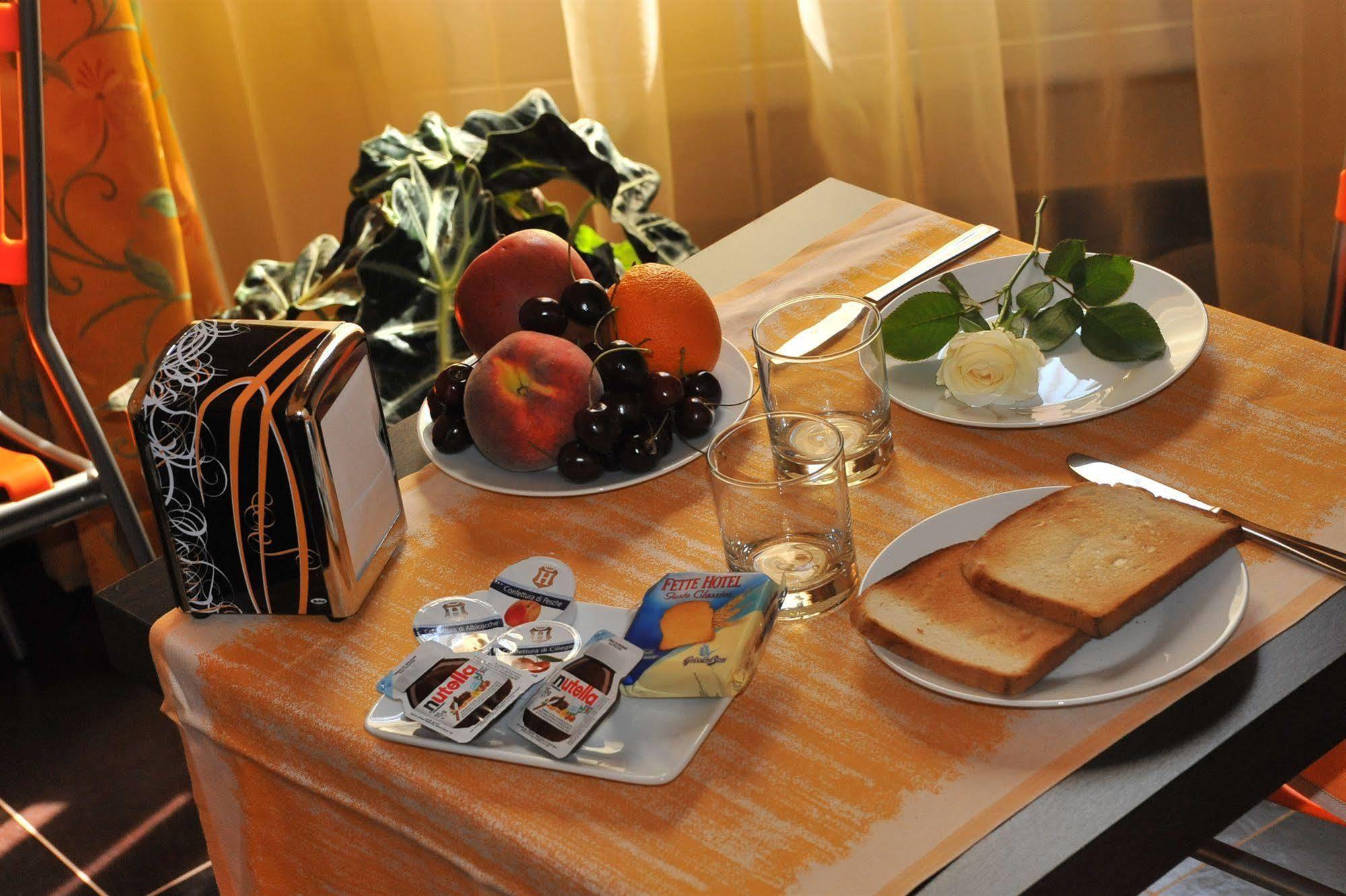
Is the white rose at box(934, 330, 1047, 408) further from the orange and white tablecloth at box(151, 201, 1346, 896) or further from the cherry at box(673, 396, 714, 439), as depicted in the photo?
the cherry at box(673, 396, 714, 439)

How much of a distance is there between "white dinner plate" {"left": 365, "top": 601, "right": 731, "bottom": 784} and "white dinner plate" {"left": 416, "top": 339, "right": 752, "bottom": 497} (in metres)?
0.22

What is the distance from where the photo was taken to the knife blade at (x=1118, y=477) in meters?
0.79

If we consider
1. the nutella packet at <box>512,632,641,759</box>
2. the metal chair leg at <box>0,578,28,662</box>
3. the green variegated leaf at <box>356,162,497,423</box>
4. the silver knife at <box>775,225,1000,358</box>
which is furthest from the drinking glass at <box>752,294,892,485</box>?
the metal chair leg at <box>0,578,28,662</box>

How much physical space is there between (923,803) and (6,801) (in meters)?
1.56

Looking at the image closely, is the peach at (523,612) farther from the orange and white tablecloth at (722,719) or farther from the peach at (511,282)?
the peach at (511,282)

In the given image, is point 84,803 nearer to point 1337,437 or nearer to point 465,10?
point 465,10

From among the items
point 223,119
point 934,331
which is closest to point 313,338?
point 934,331

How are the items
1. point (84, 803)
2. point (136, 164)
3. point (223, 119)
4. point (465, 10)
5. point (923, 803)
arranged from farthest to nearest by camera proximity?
1. point (223, 119)
2. point (465, 10)
3. point (136, 164)
4. point (84, 803)
5. point (923, 803)

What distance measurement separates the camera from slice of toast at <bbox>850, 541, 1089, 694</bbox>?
0.67m

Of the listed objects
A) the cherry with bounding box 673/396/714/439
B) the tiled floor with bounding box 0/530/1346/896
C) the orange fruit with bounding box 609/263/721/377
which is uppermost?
the orange fruit with bounding box 609/263/721/377

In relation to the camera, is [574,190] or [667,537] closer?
[667,537]

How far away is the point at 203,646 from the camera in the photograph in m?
0.81

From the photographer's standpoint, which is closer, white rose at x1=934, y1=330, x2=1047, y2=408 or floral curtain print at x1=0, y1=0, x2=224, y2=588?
white rose at x1=934, y1=330, x2=1047, y2=408

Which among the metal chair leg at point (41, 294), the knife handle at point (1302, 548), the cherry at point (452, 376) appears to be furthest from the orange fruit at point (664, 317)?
the metal chair leg at point (41, 294)
